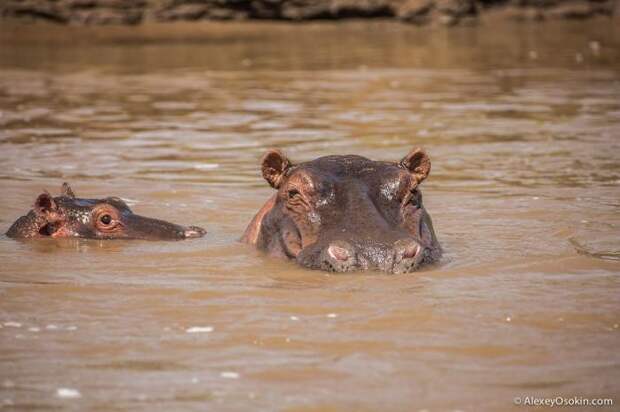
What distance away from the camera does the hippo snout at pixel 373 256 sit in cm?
718

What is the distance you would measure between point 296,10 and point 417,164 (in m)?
21.8

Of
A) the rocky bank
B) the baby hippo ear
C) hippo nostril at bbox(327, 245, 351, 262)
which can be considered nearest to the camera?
hippo nostril at bbox(327, 245, 351, 262)

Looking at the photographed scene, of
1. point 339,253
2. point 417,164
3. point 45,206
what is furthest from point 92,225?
point 339,253

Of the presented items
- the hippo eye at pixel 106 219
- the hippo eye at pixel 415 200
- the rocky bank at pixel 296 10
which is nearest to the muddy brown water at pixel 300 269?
the hippo eye at pixel 106 219

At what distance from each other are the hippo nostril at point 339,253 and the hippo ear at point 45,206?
2698 mm

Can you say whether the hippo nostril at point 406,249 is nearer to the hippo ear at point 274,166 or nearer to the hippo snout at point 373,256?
the hippo snout at point 373,256

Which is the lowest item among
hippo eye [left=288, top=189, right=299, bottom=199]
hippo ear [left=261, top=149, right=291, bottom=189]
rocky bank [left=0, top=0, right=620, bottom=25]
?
rocky bank [left=0, top=0, right=620, bottom=25]

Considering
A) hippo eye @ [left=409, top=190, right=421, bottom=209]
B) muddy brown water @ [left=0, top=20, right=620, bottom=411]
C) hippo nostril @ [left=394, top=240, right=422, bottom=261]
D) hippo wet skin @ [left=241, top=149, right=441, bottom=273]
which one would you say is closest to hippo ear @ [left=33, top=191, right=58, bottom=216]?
muddy brown water @ [left=0, top=20, right=620, bottom=411]

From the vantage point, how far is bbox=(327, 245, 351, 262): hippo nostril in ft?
23.5

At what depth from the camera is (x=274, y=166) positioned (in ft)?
27.7

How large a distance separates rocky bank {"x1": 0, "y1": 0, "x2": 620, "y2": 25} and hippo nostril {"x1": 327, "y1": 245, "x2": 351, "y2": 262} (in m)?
21.8

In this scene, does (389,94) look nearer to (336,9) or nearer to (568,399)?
(336,9)

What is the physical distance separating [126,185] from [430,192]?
2.78 meters

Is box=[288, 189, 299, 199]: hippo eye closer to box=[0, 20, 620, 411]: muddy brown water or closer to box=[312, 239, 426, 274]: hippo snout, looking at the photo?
box=[0, 20, 620, 411]: muddy brown water
